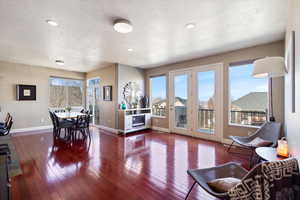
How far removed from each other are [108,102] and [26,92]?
3196mm

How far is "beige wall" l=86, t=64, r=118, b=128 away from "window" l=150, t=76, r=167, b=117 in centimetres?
160

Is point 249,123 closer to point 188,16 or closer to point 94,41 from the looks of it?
point 188,16

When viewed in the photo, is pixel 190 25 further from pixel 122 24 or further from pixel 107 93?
pixel 107 93

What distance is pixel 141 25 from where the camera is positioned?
Answer: 8.66 feet

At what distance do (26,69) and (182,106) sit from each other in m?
6.26

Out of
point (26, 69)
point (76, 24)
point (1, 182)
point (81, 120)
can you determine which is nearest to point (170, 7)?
point (76, 24)

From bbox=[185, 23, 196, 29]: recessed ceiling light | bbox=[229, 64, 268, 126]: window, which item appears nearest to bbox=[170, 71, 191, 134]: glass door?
bbox=[229, 64, 268, 126]: window

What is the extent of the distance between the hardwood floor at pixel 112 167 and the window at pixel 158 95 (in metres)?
1.90

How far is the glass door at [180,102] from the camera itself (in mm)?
5012

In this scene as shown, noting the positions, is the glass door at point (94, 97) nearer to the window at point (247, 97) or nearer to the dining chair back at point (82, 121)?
the dining chair back at point (82, 121)

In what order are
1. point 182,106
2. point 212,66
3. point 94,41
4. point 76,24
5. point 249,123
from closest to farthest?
point 76,24 < point 94,41 < point 249,123 < point 212,66 < point 182,106

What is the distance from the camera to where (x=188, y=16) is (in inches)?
92.7

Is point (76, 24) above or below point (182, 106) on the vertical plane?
above

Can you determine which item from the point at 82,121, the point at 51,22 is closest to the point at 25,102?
the point at 82,121
